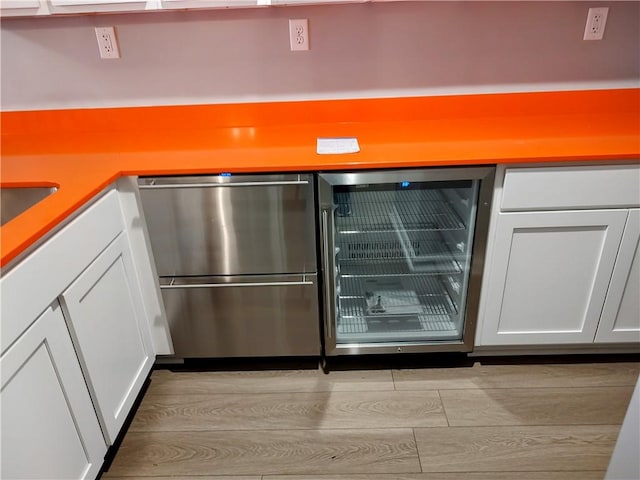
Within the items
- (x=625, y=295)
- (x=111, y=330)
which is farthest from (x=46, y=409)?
(x=625, y=295)

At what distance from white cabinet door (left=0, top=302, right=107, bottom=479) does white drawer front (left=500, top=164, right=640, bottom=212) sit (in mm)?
1479

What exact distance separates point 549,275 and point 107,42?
6.75 ft

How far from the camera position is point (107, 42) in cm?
188

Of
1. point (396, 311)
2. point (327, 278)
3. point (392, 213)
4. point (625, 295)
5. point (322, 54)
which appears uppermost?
point (322, 54)

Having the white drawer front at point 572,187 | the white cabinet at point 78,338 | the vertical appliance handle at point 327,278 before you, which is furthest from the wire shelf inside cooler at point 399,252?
the white cabinet at point 78,338

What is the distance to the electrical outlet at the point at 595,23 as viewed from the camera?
5.97 feet

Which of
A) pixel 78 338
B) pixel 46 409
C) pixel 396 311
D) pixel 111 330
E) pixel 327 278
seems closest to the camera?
pixel 46 409

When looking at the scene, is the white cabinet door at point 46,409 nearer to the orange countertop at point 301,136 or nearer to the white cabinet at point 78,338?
the white cabinet at point 78,338

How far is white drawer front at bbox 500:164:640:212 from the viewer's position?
1.51 m

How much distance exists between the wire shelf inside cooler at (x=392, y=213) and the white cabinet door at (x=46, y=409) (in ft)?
3.31

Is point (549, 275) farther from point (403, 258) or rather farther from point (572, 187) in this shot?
point (403, 258)

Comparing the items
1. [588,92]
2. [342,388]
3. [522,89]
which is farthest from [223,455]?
[588,92]

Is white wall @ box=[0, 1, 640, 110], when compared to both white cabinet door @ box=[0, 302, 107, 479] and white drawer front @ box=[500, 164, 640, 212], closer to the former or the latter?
white drawer front @ box=[500, 164, 640, 212]

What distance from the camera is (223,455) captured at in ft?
5.08
